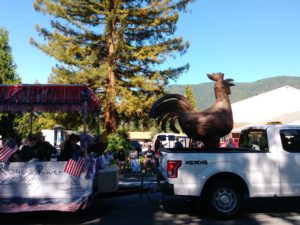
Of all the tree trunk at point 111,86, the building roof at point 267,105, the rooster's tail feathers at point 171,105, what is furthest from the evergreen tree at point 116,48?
the building roof at point 267,105

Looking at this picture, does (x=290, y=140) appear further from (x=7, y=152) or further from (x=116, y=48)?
(x=116, y=48)

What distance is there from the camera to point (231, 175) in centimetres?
803

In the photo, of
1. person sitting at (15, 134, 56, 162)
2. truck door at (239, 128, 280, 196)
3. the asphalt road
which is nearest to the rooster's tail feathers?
the asphalt road

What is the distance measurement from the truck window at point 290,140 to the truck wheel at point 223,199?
52.8 inches

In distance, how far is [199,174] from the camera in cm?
785

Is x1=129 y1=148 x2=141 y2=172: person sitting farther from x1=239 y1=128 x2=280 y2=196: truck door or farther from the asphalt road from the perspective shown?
x1=239 y1=128 x2=280 y2=196: truck door

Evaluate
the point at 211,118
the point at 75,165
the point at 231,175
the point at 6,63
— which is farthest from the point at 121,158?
the point at 6,63

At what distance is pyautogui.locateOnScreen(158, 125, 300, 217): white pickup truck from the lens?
782 centimetres

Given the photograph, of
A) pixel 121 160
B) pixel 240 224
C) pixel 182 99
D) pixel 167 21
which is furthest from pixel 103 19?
pixel 240 224

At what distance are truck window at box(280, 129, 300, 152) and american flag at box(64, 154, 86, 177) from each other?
398 cm

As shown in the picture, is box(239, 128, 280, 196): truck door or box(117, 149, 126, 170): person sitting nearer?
box(239, 128, 280, 196): truck door

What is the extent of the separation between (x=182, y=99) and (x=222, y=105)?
114 cm

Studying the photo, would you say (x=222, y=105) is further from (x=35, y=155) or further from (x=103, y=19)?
(x=103, y=19)

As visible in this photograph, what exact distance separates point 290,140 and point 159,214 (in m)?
3.08
